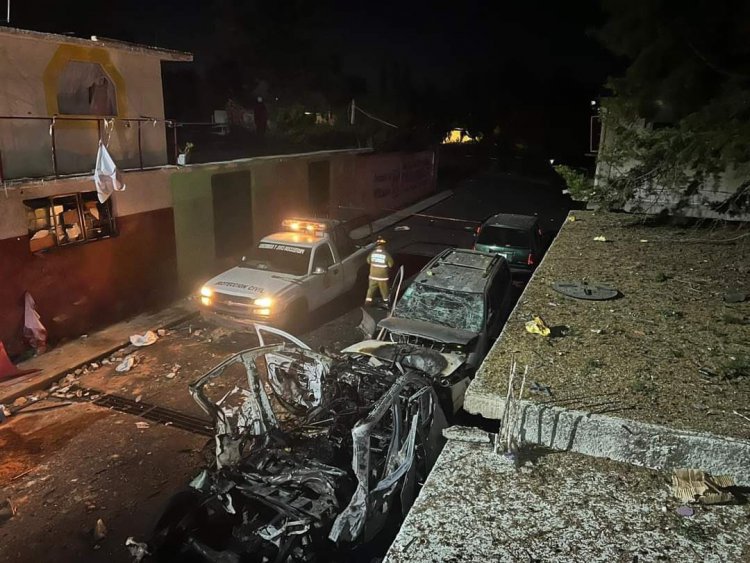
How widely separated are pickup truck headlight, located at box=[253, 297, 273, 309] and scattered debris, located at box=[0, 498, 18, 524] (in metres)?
4.78

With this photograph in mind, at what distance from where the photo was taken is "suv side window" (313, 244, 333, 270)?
38.1 ft

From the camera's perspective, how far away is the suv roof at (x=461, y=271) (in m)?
8.80

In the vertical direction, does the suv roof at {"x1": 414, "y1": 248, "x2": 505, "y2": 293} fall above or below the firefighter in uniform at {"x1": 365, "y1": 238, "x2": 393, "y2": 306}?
above

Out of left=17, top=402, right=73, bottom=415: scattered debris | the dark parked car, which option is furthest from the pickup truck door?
left=17, top=402, right=73, bottom=415: scattered debris

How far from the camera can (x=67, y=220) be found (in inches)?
411

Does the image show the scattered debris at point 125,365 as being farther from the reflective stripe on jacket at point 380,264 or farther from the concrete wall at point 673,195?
the concrete wall at point 673,195

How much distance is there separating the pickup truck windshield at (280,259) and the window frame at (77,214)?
274 centimetres

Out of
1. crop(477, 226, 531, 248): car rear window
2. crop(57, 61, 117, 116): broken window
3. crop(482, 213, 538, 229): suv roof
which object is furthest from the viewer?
crop(482, 213, 538, 229): suv roof

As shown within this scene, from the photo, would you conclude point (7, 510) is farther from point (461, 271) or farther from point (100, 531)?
point (461, 271)

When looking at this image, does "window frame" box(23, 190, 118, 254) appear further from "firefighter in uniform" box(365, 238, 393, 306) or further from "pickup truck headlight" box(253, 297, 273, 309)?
"firefighter in uniform" box(365, 238, 393, 306)

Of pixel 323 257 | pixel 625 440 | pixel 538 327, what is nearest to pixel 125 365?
pixel 323 257

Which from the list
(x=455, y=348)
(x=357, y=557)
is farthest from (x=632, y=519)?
(x=455, y=348)

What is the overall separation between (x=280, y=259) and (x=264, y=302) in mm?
1678

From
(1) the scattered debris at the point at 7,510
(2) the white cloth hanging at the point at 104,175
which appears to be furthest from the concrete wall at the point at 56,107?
(1) the scattered debris at the point at 7,510
